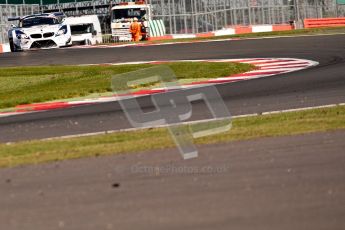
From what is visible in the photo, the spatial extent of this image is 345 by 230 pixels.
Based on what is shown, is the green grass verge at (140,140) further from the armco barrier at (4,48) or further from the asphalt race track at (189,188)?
the armco barrier at (4,48)

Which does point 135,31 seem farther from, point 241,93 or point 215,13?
point 241,93

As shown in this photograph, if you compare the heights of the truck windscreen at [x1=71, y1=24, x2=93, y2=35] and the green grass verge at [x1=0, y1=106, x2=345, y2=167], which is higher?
the green grass verge at [x1=0, y1=106, x2=345, y2=167]

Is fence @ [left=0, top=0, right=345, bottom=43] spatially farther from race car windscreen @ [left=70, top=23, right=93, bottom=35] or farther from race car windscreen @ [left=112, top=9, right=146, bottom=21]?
race car windscreen @ [left=70, top=23, right=93, bottom=35]

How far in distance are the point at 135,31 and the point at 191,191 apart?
148 feet

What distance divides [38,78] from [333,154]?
16.4 metres

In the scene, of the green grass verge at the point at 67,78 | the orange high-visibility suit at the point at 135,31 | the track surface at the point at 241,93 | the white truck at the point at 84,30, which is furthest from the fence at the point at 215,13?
the green grass verge at the point at 67,78

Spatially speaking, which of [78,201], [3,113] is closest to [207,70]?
[3,113]

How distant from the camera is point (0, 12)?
52281 millimetres

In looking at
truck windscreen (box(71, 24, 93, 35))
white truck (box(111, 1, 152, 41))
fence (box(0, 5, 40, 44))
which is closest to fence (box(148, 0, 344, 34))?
white truck (box(111, 1, 152, 41))

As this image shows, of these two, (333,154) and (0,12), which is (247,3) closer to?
(0,12)

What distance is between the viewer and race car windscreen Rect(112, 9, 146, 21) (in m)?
56.4

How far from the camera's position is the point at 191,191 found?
779cm

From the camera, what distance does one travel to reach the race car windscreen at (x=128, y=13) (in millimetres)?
56375

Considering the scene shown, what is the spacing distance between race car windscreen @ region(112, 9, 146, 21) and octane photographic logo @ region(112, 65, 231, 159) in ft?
106
